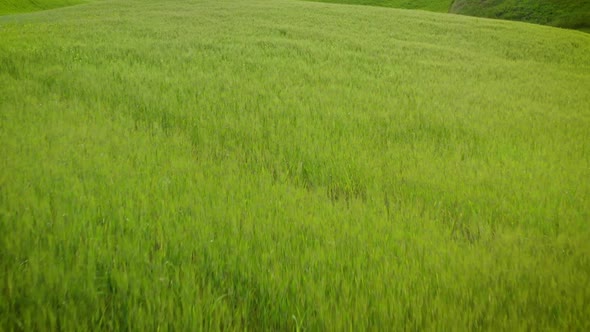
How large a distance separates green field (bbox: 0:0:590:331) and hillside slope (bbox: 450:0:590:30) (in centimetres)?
4523

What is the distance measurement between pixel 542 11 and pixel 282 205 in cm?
5538

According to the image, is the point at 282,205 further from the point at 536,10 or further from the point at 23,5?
the point at 23,5

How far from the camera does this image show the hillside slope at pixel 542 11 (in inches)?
1606

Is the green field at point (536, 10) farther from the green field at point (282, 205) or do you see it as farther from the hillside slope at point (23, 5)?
the hillside slope at point (23, 5)

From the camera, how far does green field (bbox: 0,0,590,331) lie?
1826 millimetres

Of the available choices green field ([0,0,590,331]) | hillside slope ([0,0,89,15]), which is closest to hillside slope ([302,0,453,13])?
hillside slope ([0,0,89,15])

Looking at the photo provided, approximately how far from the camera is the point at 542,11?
144 feet

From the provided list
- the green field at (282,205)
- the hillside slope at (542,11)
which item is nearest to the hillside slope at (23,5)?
the green field at (282,205)

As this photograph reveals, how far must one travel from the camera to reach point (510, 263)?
2266 mm

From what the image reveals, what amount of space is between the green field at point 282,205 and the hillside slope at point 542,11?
45.2m

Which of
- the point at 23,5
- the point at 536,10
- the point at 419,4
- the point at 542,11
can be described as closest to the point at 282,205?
the point at 542,11

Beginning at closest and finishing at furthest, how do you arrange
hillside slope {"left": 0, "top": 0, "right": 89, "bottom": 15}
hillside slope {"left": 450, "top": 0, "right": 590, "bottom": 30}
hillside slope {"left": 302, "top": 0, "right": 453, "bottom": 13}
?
1. hillside slope {"left": 450, "top": 0, "right": 590, "bottom": 30}
2. hillside slope {"left": 0, "top": 0, "right": 89, "bottom": 15}
3. hillside slope {"left": 302, "top": 0, "right": 453, "bottom": 13}

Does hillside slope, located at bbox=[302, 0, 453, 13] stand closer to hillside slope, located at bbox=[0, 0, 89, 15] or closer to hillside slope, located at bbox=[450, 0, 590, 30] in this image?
hillside slope, located at bbox=[450, 0, 590, 30]

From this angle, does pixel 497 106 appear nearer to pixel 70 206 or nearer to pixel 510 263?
pixel 510 263
